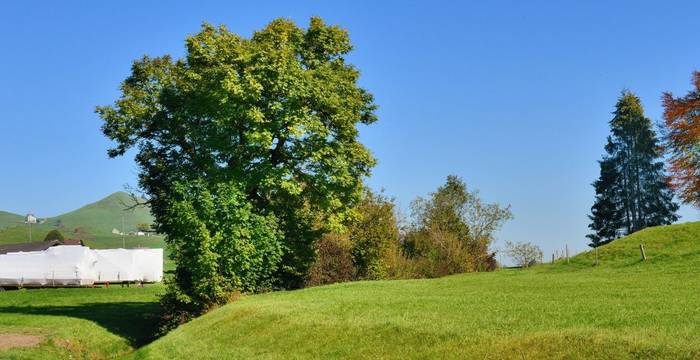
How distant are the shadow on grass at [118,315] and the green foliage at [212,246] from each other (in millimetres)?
2080

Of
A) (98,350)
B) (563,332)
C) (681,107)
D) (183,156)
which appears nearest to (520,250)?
(681,107)

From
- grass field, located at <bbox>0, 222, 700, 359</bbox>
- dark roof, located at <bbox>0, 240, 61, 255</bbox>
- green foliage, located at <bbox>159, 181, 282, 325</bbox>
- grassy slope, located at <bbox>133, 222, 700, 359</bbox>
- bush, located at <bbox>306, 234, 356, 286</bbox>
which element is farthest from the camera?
dark roof, located at <bbox>0, 240, 61, 255</bbox>

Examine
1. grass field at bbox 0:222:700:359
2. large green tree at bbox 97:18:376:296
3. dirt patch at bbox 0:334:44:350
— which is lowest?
dirt patch at bbox 0:334:44:350

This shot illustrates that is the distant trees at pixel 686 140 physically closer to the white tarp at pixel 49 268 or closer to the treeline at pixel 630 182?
the treeline at pixel 630 182

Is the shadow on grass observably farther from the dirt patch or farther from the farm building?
the farm building

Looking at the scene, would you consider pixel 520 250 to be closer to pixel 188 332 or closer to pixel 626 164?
pixel 626 164

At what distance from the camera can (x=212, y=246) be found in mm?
33094

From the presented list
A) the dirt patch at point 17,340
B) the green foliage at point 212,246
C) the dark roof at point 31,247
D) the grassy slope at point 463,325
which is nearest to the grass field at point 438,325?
the grassy slope at point 463,325

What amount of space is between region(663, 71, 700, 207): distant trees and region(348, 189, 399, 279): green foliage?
31136 millimetres

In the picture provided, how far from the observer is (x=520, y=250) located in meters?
66.8

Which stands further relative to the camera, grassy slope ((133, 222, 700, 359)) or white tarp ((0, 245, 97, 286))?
white tarp ((0, 245, 97, 286))

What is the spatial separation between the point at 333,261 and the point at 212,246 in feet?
42.4

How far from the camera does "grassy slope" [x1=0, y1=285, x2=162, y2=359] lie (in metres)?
29.0

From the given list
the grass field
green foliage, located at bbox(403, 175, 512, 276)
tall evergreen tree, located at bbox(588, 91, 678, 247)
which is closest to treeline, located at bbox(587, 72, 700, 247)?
tall evergreen tree, located at bbox(588, 91, 678, 247)
